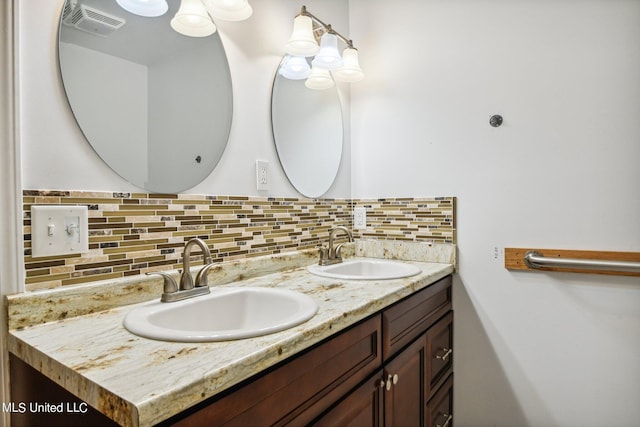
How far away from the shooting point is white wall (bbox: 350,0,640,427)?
1.28 m

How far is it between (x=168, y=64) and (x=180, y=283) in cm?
66

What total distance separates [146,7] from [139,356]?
0.96 meters

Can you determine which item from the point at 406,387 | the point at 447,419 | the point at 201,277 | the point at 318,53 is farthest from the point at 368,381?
the point at 318,53

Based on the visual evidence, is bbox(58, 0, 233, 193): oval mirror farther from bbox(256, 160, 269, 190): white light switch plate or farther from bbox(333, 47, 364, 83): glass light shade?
bbox(333, 47, 364, 83): glass light shade

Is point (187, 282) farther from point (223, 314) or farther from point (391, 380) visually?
point (391, 380)

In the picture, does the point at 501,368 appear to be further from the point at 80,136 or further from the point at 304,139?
the point at 80,136

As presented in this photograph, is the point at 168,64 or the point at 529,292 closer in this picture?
the point at 168,64

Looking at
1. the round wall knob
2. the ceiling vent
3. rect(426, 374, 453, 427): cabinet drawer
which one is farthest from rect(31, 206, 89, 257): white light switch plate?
the round wall knob

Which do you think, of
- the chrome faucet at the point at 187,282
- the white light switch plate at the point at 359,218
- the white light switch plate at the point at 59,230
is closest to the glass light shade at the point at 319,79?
the white light switch plate at the point at 359,218

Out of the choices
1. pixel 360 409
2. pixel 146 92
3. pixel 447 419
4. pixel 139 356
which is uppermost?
pixel 146 92

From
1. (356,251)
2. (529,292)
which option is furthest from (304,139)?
(529,292)

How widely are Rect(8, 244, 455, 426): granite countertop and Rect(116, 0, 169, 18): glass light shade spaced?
77 centimetres

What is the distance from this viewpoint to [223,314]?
0.99m

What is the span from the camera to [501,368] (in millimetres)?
1495
